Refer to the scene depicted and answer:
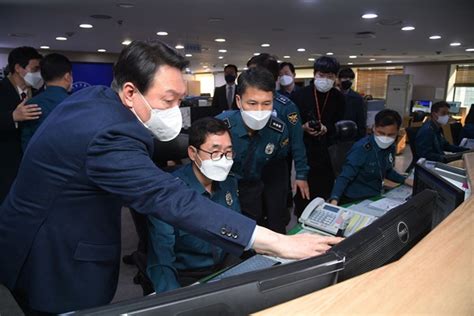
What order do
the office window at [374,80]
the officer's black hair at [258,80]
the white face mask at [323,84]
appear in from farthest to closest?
the office window at [374,80]
the white face mask at [323,84]
the officer's black hair at [258,80]

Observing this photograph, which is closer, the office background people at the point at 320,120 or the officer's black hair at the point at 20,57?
the officer's black hair at the point at 20,57

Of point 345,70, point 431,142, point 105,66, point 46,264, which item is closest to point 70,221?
point 46,264

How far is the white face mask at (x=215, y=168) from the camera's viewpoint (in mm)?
1585

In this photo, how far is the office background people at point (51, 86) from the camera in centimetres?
239

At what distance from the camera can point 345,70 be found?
4316mm

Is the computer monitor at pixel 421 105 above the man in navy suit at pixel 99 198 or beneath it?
above

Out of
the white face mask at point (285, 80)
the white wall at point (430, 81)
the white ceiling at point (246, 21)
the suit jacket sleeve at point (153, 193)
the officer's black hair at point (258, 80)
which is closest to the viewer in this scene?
the suit jacket sleeve at point (153, 193)

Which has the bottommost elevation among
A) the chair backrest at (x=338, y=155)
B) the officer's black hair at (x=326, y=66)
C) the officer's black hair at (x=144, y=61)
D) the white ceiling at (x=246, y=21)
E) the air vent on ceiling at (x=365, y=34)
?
the chair backrest at (x=338, y=155)

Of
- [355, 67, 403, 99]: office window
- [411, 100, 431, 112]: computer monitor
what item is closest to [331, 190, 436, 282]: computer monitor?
[411, 100, 431, 112]: computer monitor

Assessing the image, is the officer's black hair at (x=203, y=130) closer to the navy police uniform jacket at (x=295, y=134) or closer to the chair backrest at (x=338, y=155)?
the navy police uniform jacket at (x=295, y=134)

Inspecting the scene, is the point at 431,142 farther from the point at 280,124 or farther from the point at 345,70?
the point at 280,124

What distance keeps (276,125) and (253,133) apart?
0.52 ft

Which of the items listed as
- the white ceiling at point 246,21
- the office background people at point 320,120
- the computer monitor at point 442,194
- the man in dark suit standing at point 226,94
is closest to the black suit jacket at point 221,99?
the man in dark suit standing at point 226,94

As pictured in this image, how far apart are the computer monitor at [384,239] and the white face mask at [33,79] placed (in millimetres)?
2678
